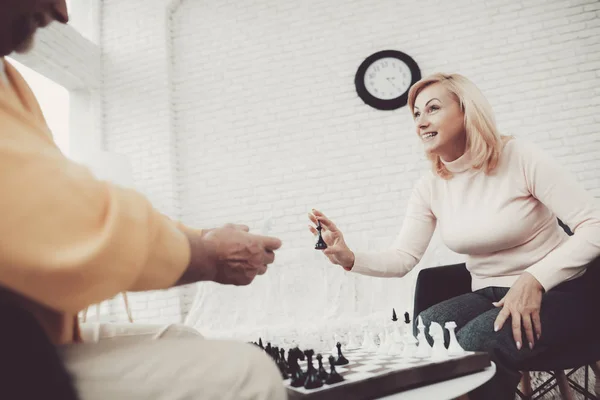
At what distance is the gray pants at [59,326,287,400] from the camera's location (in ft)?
1.74

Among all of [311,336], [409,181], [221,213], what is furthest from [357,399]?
[221,213]

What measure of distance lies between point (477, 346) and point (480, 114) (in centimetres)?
81

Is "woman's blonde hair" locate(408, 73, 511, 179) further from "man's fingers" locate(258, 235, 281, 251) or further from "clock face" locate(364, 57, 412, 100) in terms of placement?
"clock face" locate(364, 57, 412, 100)

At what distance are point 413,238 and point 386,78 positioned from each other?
2.67m

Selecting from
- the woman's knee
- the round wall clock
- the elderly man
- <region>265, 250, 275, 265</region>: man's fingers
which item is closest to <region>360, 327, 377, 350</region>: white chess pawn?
the woman's knee

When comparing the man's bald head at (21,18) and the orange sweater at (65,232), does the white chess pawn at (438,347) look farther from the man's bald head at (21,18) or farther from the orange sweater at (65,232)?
the man's bald head at (21,18)

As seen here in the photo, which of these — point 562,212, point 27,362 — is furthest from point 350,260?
point 27,362

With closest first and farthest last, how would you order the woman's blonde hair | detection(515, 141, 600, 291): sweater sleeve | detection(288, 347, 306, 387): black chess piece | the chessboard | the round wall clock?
the chessboard
detection(288, 347, 306, 387): black chess piece
detection(515, 141, 600, 291): sweater sleeve
the woman's blonde hair
the round wall clock

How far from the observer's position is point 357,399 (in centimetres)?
92

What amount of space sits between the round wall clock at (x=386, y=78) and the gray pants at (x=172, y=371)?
391 centimetres

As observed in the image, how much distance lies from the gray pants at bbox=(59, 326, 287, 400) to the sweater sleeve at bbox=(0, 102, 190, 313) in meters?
0.08

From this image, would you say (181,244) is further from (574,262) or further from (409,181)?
(409,181)

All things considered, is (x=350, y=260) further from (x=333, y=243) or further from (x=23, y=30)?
(x=23, y=30)

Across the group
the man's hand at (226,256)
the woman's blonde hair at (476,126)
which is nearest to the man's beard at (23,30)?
the man's hand at (226,256)
